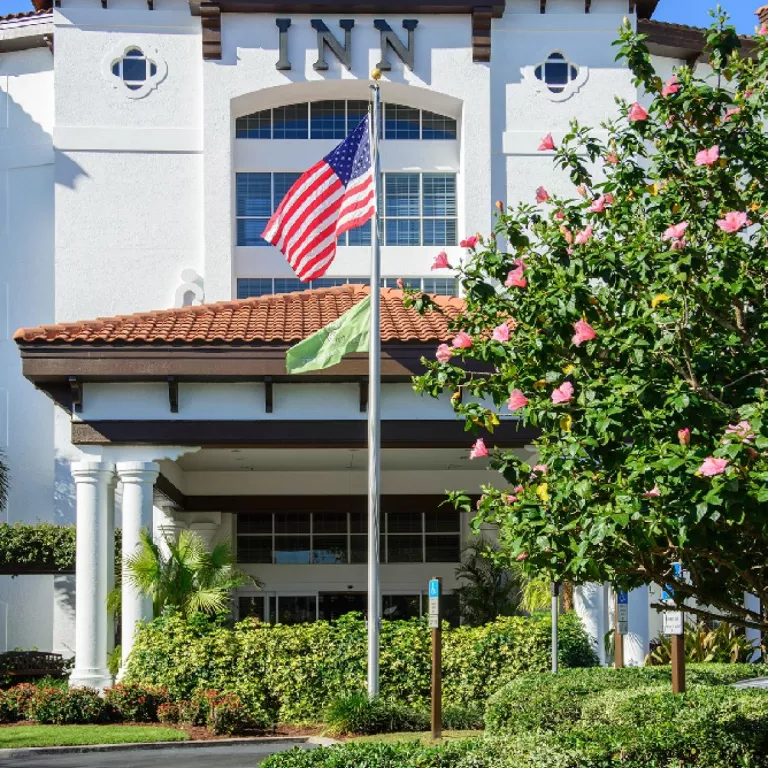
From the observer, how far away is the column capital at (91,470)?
75.8ft

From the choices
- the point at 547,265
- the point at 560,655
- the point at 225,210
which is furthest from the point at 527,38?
the point at 547,265

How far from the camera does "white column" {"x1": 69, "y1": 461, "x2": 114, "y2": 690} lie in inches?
894

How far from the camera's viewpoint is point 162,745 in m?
19.0

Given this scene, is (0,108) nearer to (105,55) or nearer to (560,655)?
(105,55)

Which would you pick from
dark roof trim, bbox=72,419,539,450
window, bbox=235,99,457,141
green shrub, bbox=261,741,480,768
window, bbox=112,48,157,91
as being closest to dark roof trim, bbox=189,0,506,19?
window, bbox=112,48,157,91

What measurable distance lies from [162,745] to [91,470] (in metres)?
5.73

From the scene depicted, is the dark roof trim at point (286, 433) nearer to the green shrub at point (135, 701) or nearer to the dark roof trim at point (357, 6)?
the green shrub at point (135, 701)

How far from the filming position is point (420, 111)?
3631 cm

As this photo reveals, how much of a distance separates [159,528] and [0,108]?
42.5 ft

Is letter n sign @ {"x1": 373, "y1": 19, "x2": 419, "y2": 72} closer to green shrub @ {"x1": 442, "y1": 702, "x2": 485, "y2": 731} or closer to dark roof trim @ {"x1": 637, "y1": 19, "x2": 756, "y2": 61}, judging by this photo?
dark roof trim @ {"x1": 637, "y1": 19, "x2": 756, "y2": 61}

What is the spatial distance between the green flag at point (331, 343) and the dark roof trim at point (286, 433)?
1.92m

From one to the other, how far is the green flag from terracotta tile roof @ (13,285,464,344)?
0.98 metres

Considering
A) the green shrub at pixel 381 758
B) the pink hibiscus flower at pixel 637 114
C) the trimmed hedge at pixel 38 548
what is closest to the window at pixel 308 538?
the trimmed hedge at pixel 38 548

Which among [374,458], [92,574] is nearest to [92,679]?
[92,574]
